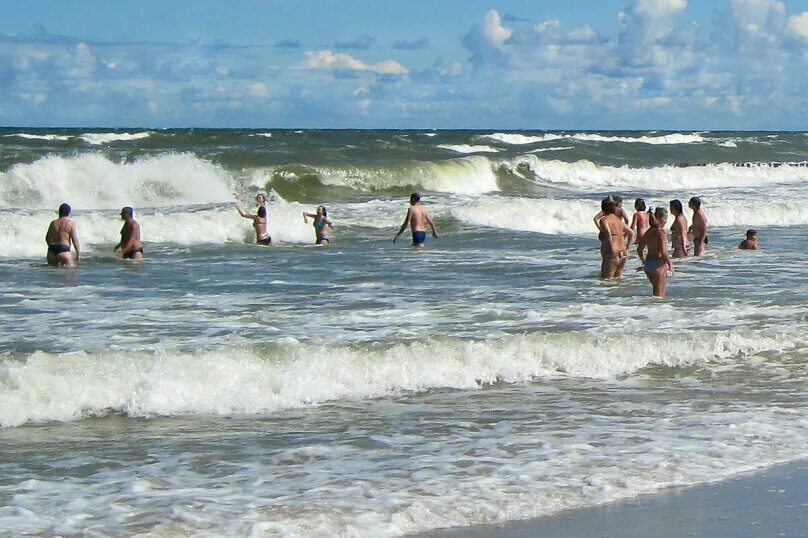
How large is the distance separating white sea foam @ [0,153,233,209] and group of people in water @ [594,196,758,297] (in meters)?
16.4

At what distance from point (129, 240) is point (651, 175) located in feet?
109

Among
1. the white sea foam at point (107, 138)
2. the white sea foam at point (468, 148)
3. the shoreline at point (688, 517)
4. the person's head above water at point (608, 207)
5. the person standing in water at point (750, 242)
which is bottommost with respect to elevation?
the shoreline at point (688, 517)

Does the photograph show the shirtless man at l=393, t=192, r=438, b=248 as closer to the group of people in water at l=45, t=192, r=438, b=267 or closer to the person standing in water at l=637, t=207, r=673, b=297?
the group of people in water at l=45, t=192, r=438, b=267

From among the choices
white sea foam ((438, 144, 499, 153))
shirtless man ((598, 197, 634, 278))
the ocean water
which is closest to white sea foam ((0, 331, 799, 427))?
the ocean water

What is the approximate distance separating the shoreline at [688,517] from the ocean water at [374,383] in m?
0.16

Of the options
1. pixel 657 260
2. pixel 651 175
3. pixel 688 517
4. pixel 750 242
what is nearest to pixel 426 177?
pixel 651 175

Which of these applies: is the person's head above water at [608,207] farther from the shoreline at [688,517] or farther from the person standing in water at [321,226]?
the shoreline at [688,517]

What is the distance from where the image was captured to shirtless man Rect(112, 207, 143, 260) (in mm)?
18219

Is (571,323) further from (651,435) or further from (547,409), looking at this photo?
(651,435)

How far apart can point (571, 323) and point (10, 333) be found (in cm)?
566

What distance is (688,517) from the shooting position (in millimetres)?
5930

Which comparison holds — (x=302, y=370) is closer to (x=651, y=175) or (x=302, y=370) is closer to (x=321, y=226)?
(x=321, y=226)

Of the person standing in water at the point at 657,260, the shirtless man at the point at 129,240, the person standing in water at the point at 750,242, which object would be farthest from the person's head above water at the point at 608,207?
the shirtless man at the point at 129,240

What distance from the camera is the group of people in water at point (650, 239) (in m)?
14.1
